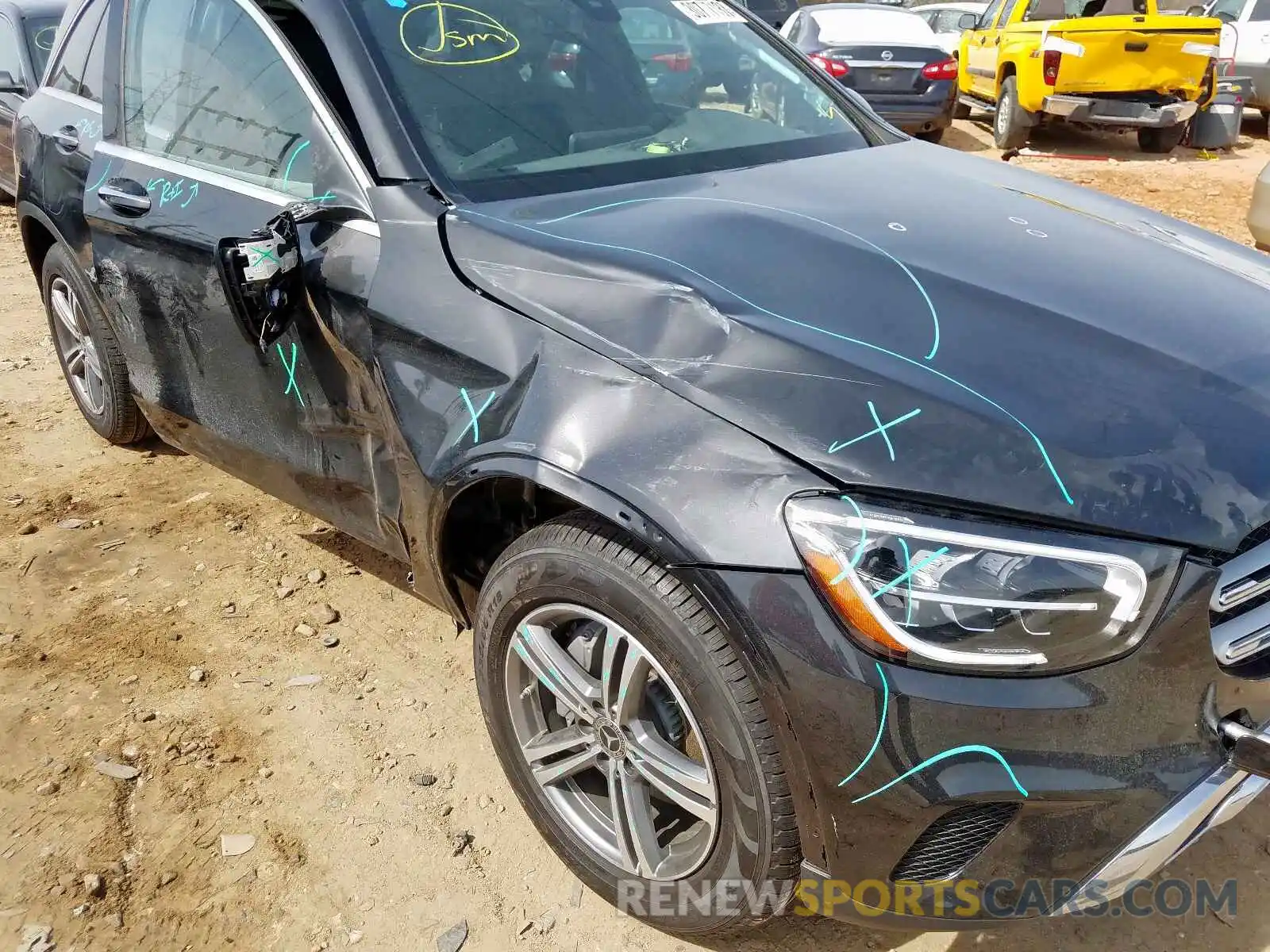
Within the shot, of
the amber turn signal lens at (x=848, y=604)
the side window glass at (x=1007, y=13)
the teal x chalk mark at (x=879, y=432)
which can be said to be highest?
the side window glass at (x=1007, y=13)

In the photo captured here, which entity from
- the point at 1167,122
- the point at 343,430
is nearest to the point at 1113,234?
the point at 343,430

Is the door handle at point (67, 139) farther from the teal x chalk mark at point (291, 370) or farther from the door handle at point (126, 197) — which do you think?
the teal x chalk mark at point (291, 370)

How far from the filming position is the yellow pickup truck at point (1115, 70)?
361 inches

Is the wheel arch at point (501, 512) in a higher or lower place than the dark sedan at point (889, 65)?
lower

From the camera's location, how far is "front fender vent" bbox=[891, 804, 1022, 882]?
1.46m

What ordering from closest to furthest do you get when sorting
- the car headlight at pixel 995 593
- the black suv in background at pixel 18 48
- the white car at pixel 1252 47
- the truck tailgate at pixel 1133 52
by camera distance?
the car headlight at pixel 995 593 → the black suv in background at pixel 18 48 → the truck tailgate at pixel 1133 52 → the white car at pixel 1252 47

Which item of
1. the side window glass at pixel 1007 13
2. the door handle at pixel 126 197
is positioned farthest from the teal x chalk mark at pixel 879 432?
the side window glass at pixel 1007 13

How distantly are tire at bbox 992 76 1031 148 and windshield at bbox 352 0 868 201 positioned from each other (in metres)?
8.15

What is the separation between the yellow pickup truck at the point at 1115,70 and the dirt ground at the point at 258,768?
8907 millimetres

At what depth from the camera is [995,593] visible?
1412 millimetres

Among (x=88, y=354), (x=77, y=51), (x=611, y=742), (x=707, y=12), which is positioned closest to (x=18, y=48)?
(x=77, y=51)

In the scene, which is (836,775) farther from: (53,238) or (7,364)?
(7,364)

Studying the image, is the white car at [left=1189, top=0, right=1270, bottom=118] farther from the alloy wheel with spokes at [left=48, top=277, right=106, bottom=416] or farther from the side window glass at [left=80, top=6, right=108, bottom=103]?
the alloy wheel with spokes at [left=48, top=277, right=106, bottom=416]

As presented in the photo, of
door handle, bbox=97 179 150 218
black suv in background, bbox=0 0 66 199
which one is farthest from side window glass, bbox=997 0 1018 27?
door handle, bbox=97 179 150 218
